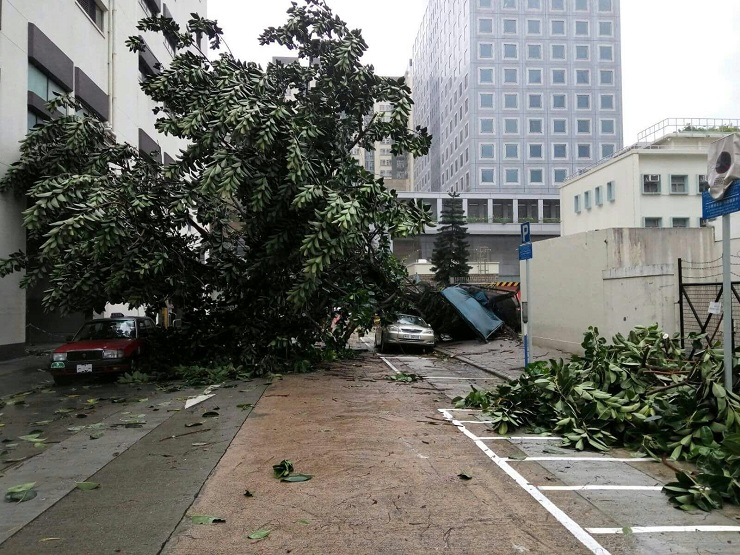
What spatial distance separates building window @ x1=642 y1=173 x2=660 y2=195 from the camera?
40.0 metres

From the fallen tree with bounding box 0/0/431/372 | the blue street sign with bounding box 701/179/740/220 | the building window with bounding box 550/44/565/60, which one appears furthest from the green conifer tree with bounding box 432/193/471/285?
the blue street sign with bounding box 701/179/740/220

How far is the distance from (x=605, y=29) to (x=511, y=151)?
19.0 metres

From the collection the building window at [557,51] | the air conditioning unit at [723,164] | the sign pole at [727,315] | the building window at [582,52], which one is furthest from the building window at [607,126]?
the sign pole at [727,315]

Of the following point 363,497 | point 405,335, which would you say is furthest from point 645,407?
point 405,335

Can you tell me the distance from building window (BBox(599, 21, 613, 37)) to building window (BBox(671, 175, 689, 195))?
125 ft

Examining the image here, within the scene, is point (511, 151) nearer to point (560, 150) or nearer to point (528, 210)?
point (560, 150)

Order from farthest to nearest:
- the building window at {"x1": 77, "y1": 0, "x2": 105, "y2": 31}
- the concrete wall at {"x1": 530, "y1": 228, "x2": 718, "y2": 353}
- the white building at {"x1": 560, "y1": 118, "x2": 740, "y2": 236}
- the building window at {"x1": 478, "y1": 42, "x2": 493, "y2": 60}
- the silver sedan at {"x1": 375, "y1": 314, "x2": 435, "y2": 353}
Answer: the building window at {"x1": 478, "y1": 42, "x2": 493, "y2": 60}, the white building at {"x1": 560, "y1": 118, "x2": 740, "y2": 236}, the building window at {"x1": 77, "y1": 0, "x2": 105, "y2": 31}, the silver sedan at {"x1": 375, "y1": 314, "x2": 435, "y2": 353}, the concrete wall at {"x1": 530, "y1": 228, "x2": 718, "y2": 353}

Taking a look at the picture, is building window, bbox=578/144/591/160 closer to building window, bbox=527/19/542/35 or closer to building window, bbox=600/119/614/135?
building window, bbox=600/119/614/135

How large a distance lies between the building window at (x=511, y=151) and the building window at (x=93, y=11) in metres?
55.3

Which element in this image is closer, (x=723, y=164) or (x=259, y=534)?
(x=259, y=534)

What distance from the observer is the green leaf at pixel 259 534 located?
4.14 metres

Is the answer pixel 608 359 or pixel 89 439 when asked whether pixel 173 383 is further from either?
pixel 608 359

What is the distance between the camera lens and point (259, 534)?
13.8ft

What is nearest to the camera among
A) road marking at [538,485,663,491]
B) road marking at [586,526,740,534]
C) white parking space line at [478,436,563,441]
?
road marking at [586,526,740,534]
